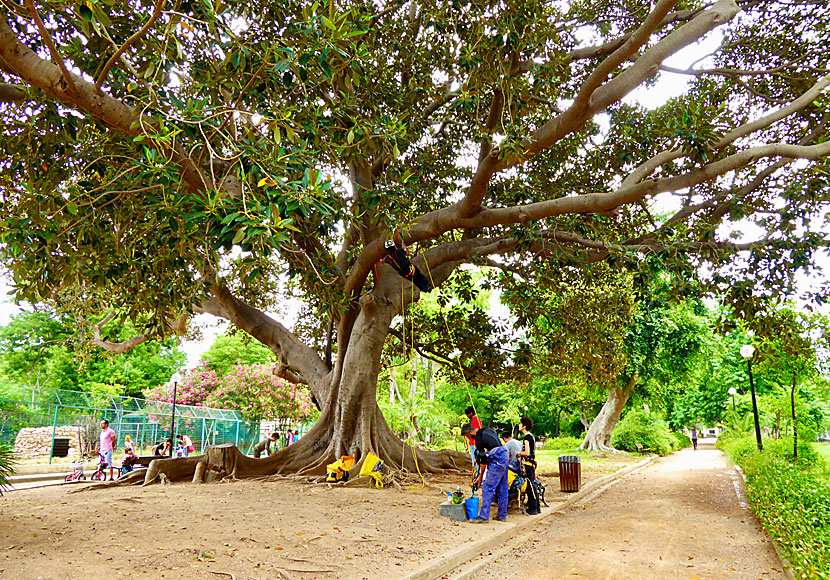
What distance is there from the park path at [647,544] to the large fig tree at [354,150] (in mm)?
3991

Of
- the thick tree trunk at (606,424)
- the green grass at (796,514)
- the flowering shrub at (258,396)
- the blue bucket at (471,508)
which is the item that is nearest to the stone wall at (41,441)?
the flowering shrub at (258,396)

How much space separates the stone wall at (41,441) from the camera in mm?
16562

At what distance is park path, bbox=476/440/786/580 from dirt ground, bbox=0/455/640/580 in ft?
2.62

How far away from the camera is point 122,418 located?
64.2 feet

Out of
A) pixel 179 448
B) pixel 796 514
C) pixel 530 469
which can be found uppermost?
pixel 530 469

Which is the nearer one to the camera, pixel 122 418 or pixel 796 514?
pixel 796 514

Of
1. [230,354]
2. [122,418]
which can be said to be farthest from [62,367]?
[122,418]

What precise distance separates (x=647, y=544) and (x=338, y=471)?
19.7 feet

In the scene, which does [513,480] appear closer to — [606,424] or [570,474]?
[570,474]

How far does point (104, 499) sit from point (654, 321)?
22.0 m

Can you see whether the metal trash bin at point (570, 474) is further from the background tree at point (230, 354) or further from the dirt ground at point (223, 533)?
the background tree at point (230, 354)

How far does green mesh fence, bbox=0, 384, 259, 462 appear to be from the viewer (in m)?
15.9

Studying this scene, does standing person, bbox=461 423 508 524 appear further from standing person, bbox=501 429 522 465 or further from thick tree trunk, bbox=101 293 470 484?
thick tree trunk, bbox=101 293 470 484

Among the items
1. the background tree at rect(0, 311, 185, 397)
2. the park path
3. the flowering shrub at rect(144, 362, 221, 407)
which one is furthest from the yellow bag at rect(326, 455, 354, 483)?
the background tree at rect(0, 311, 185, 397)
